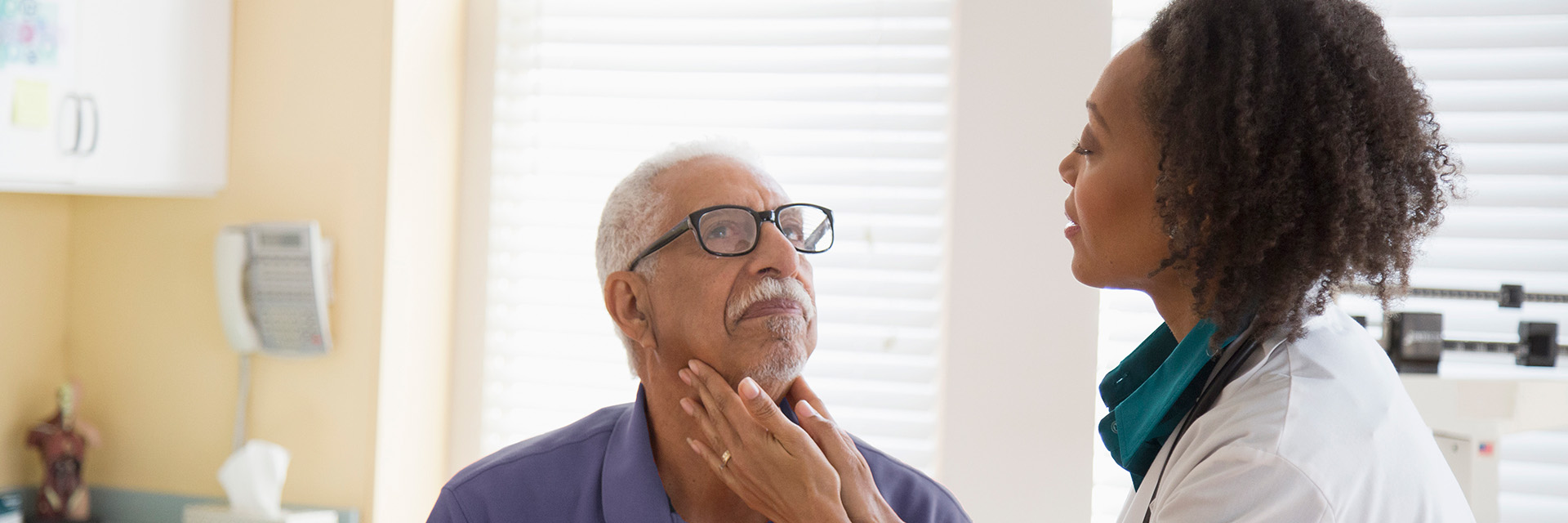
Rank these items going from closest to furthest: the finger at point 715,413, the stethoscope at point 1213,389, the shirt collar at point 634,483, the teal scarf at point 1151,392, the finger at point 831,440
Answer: the stethoscope at point 1213,389 → the teal scarf at point 1151,392 → the finger at point 831,440 → the finger at point 715,413 → the shirt collar at point 634,483

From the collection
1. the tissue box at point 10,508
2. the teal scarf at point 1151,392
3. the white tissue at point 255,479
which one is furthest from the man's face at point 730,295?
the tissue box at point 10,508

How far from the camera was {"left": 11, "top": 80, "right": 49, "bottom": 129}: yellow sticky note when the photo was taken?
86.3 inches

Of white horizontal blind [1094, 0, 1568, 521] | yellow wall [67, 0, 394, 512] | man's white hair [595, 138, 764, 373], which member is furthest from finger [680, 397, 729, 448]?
white horizontal blind [1094, 0, 1568, 521]

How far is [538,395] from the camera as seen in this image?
279cm

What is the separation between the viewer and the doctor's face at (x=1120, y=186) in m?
1.16

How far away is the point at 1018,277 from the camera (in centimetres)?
247

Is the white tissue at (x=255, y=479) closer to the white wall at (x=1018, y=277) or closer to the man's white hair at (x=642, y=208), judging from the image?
the man's white hair at (x=642, y=208)

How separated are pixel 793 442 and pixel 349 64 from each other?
1.89 meters

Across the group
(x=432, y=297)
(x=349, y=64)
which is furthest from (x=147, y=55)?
(x=432, y=297)

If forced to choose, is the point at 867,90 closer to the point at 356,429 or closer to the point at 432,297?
the point at 432,297

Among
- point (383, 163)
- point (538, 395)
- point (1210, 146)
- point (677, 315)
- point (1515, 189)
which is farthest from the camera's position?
point (538, 395)

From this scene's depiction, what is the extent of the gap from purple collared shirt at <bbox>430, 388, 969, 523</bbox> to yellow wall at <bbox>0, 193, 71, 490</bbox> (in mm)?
1847

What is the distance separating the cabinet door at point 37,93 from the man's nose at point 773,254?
1.74 meters

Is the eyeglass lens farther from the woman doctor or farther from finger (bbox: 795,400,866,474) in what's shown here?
the woman doctor
